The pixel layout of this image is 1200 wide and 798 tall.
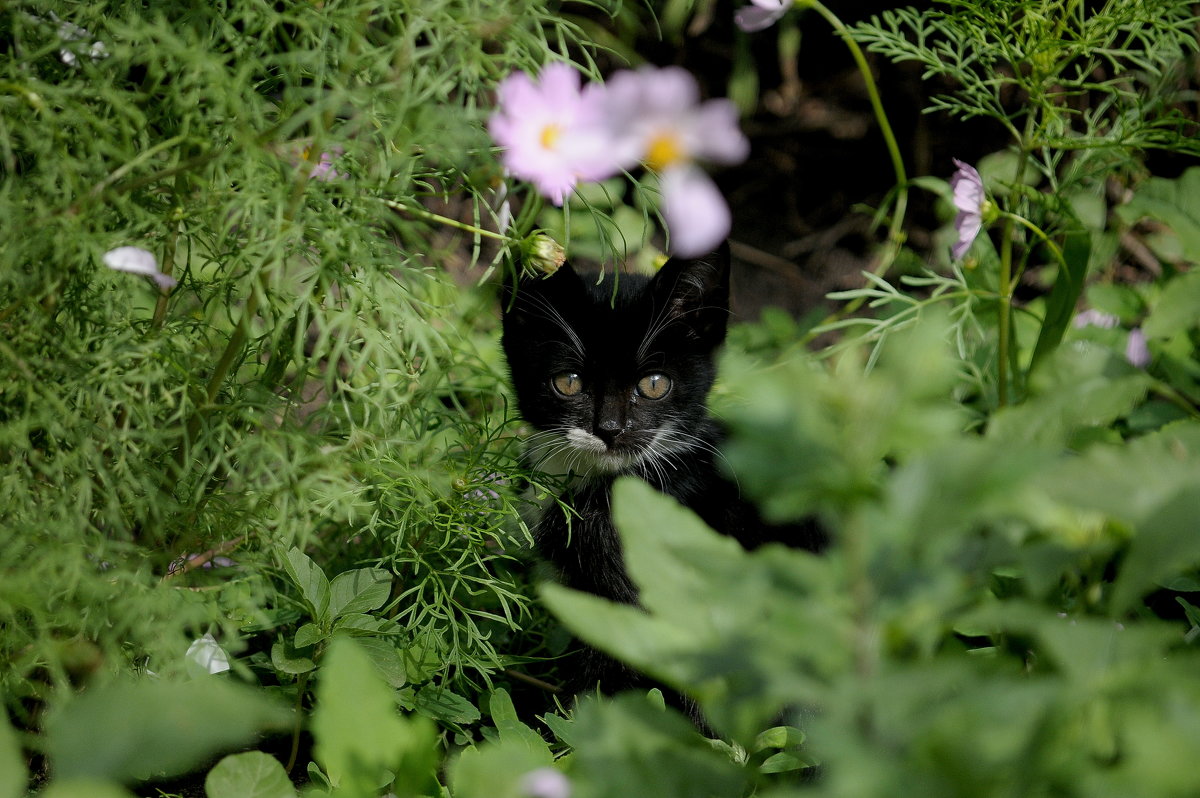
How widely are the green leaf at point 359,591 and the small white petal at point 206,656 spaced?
158mm

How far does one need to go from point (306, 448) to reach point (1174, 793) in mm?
925

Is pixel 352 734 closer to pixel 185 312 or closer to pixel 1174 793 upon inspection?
pixel 1174 793

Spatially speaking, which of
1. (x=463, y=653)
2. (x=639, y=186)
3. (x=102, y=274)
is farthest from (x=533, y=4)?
(x=463, y=653)

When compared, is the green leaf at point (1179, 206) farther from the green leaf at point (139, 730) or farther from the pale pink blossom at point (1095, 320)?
the green leaf at point (139, 730)

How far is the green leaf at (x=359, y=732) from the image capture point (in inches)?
31.6

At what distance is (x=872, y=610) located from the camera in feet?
2.07

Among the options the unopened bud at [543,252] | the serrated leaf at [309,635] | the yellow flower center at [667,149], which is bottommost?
the serrated leaf at [309,635]

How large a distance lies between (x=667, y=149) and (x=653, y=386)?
891 mm

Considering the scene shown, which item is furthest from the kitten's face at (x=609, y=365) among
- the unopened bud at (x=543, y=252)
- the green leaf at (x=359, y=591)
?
the green leaf at (x=359, y=591)

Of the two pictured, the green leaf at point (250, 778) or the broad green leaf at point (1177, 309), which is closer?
the green leaf at point (250, 778)

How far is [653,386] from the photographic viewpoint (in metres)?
1.73

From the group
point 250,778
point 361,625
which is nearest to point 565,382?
point 361,625

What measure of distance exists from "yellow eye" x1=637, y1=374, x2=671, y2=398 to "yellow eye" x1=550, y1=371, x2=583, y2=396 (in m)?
→ 0.11

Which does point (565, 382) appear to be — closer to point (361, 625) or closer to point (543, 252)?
point (543, 252)
